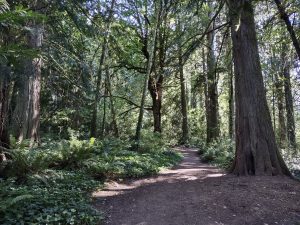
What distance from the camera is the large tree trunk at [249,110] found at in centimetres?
732

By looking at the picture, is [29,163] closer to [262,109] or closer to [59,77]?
[59,77]

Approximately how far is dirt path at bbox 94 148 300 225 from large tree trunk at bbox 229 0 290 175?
46 cm

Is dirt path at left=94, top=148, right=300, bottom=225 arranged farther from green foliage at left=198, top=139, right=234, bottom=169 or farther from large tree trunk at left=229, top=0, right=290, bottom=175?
green foliage at left=198, top=139, right=234, bottom=169

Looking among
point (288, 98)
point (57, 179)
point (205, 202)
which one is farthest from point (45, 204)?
point (288, 98)

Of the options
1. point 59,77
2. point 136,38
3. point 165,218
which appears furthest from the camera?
point 136,38

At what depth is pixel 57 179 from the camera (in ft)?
20.2

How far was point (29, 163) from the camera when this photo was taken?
5.87 meters

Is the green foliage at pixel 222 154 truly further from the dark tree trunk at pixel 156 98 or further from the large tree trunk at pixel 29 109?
the large tree trunk at pixel 29 109

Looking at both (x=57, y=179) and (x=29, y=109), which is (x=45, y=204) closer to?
(x=57, y=179)

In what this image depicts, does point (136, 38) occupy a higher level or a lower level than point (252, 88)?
higher

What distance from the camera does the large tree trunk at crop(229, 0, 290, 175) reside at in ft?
24.0

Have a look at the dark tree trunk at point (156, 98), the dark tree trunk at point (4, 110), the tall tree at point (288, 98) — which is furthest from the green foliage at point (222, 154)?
the dark tree trunk at point (4, 110)

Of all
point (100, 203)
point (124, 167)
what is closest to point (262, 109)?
point (124, 167)

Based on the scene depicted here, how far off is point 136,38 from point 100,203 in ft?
41.7
